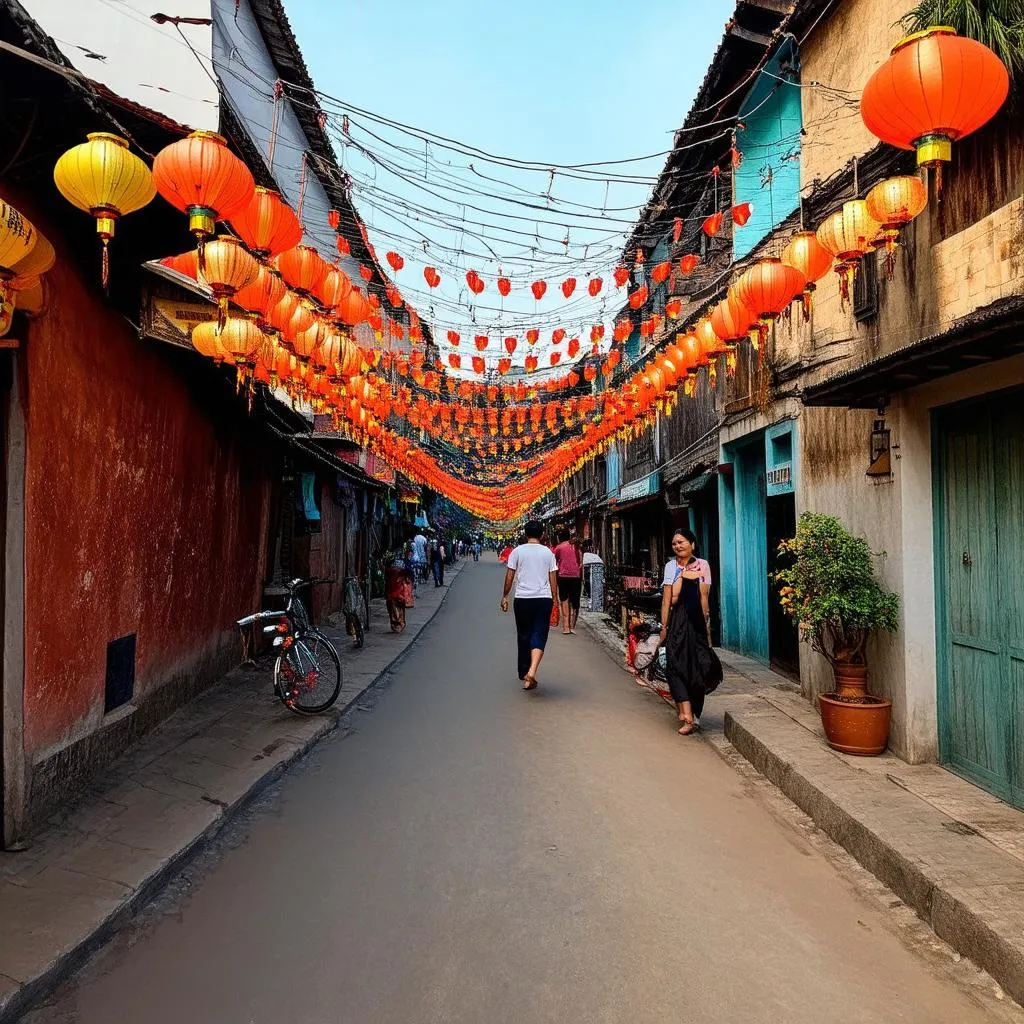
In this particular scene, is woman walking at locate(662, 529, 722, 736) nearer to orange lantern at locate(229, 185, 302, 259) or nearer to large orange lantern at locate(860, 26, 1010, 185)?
large orange lantern at locate(860, 26, 1010, 185)

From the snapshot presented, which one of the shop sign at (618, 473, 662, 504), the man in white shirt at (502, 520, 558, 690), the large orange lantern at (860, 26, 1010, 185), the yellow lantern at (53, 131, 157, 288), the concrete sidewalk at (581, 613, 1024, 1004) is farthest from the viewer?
the shop sign at (618, 473, 662, 504)

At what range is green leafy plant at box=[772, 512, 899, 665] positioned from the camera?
21.4ft

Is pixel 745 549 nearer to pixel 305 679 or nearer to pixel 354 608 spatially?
pixel 354 608

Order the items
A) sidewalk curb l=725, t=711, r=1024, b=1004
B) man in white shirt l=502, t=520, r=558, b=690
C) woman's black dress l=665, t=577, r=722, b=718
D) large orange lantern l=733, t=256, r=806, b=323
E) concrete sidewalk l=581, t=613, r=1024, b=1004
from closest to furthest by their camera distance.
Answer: sidewalk curb l=725, t=711, r=1024, b=1004, concrete sidewalk l=581, t=613, r=1024, b=1004, large orange lantern l=733, t=256, r=806, b=323, woman's black dress l=665, t=577, r=722, b=718, man in white shirt l=502, t=520, r=558, b=690

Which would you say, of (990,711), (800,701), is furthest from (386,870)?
(800,701)

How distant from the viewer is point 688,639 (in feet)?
26.1

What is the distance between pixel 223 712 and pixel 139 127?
5904 mm

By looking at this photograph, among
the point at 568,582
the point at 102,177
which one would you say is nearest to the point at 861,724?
the point at 102,177

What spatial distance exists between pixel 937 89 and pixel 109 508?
→ 6.63 metres

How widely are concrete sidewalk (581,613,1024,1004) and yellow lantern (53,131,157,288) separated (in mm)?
5639

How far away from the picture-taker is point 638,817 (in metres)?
5.39

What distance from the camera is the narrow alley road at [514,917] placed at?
315cm

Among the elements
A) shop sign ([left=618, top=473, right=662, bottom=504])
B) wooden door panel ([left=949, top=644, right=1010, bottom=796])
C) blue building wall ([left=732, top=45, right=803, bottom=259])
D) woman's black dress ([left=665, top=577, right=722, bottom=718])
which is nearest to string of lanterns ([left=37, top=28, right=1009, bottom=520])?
blue building wall ([left=732, top=45, right=803, bottom=259])

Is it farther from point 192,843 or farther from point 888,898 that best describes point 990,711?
point 192,843
